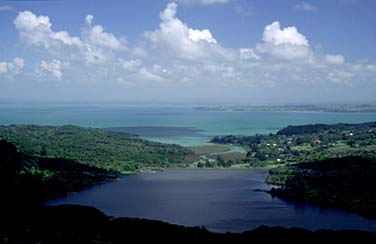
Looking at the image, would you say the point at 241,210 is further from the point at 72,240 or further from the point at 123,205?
the point at 72,240

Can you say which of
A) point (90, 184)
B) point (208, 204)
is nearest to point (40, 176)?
point (90, 184)

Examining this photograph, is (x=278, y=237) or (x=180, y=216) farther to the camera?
(x=180, y=216)

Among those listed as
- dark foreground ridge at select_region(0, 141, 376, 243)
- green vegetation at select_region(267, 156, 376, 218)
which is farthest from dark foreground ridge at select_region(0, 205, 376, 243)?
green vegetation at select_region(267, 156, 376, 218)

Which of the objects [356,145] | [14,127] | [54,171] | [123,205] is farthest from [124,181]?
[14,127]

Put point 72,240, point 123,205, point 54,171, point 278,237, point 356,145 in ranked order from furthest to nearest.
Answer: point 356,145
point 54,171
point 123,205
point 278,237
point 72,240

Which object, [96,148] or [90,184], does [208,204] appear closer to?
[90,184]

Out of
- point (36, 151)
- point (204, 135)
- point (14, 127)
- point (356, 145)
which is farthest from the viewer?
point (204, 135)

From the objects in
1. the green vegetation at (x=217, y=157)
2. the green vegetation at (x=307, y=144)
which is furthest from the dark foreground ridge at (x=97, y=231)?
the green vegetation at (x=307, y=144)
